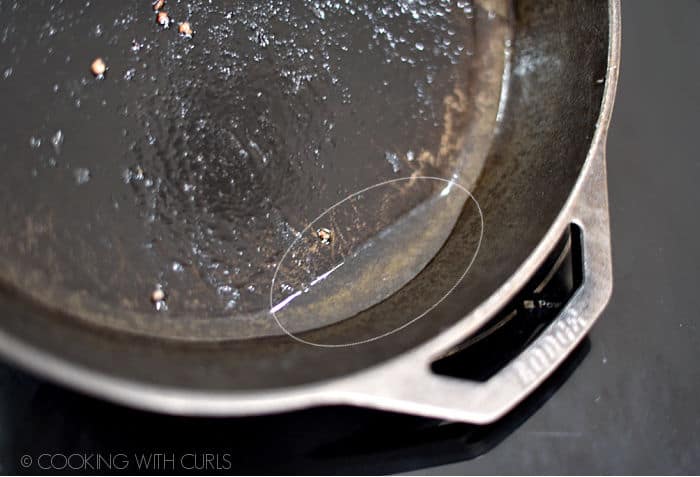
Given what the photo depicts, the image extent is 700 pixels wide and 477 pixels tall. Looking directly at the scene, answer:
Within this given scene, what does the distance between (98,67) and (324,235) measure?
0.38 m

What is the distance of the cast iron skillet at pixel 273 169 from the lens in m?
0.78

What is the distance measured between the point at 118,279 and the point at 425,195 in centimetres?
44

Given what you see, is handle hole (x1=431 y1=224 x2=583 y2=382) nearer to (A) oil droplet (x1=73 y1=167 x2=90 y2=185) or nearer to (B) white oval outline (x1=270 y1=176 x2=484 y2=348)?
(B) white oval outline (x1=270 y1=176 x2=484 y2=348)

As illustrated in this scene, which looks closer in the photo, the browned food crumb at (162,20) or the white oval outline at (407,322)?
the white oval outline at (407,322)

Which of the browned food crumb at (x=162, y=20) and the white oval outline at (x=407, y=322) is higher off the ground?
the browned food crumb at (x=162, y=20)

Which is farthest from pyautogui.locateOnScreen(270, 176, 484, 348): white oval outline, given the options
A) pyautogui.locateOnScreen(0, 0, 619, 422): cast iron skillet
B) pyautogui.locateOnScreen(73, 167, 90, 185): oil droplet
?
pyautogui.locateOnScreen(73, 167, 90, 185): oil droplet

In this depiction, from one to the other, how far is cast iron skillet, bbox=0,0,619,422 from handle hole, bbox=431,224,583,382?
5 centimetres

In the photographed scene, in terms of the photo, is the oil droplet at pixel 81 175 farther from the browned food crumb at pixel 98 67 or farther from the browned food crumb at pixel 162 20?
the browned food crumb at pixel 162 20

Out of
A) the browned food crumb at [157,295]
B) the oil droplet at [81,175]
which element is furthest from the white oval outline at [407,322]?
the oil droplet at [81,175]

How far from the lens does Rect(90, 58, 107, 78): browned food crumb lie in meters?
0.92

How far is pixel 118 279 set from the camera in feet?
2.79

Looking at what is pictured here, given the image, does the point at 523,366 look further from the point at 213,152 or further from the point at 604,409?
the point at 213,152

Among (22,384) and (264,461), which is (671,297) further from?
(22,384)

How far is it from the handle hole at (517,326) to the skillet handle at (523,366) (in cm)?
9
